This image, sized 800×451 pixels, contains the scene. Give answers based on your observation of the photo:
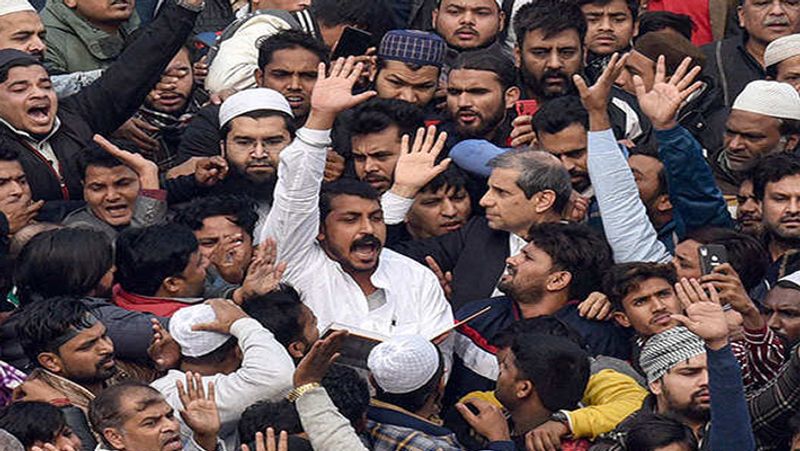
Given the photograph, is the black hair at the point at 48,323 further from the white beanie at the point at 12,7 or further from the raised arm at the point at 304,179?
the white beanie at the point at 12,7

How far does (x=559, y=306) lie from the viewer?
455 inches

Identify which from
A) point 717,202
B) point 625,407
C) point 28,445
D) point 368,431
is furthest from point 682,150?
point 28,445

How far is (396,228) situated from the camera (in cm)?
1231

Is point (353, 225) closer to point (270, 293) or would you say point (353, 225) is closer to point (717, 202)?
point (270, 293)

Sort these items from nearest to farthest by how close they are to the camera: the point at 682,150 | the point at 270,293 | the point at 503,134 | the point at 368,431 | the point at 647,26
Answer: the point at 368,431, the point at 270,293, the point at 682,150, the point at 503,134, the point at 647,26

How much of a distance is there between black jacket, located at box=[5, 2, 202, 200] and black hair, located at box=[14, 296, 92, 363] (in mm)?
1948

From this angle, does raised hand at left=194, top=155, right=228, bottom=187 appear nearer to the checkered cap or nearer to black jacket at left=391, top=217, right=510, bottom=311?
black jacket at left=391, top=217, right=510, bottom=311

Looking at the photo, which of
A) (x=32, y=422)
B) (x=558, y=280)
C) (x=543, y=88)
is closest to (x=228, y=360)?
(x=32, y=422)

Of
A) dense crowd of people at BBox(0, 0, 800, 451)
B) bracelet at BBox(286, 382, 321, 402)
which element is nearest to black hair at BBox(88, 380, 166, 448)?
dense crowd of people at BBox(0, 0, 800, 451)

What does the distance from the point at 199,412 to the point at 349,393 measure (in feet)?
2.23

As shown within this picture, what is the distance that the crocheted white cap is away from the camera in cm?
1045

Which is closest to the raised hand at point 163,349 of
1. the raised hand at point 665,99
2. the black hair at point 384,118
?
the black hair at point 384,118

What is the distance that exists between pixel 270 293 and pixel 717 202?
2664 mm

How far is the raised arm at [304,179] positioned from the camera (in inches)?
436
